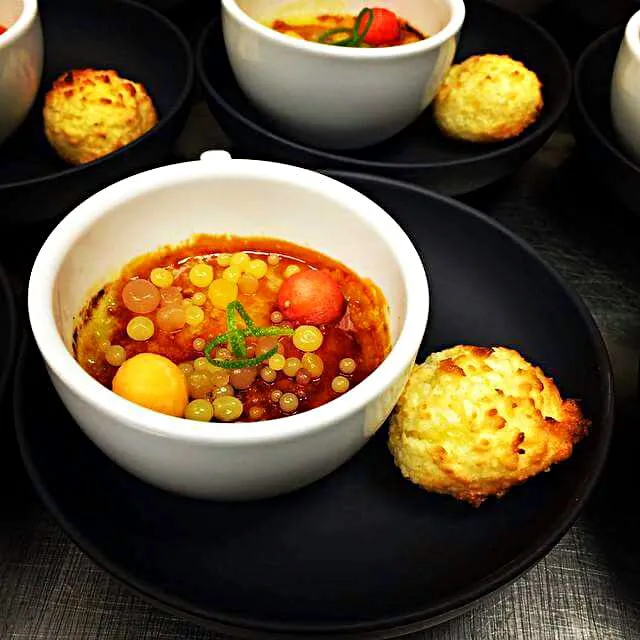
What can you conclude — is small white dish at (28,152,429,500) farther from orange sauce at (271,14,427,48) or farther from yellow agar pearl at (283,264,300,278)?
orange sauce at (271,14,427,48)

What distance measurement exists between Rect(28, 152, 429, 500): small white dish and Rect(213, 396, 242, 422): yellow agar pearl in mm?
99

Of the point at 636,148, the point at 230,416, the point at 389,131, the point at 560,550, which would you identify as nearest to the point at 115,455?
the point at 230,416

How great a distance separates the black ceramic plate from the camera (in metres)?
0.91

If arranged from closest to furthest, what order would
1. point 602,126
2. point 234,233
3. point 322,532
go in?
1. point 322,532
2. point 234,233
3. point 602,126

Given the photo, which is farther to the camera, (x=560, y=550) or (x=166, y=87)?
(x=166, y=87)

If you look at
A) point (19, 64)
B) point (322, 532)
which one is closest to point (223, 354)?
point (322, 532)

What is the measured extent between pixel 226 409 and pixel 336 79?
2.15ft

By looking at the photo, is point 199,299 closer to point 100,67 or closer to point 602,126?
point 100,67

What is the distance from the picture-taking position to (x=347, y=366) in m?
0.99

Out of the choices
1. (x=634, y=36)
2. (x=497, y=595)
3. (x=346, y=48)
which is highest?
(x=634, y=36)

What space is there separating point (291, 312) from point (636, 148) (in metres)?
0.76

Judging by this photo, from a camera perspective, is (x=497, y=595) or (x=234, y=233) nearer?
(x=497, y=595)

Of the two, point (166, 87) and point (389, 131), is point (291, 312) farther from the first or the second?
point (166, 87)

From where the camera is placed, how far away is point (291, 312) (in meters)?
1.04
